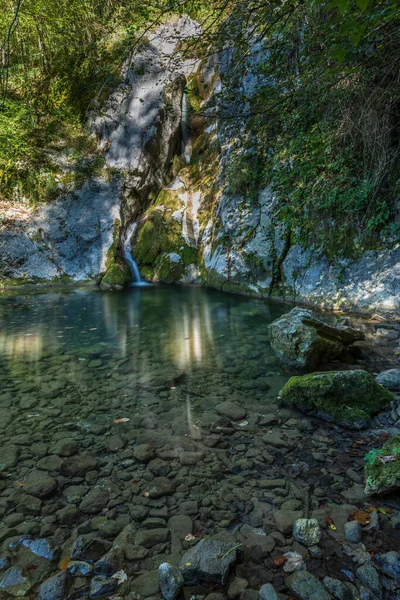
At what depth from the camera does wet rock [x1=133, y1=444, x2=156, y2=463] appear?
8.85 ft

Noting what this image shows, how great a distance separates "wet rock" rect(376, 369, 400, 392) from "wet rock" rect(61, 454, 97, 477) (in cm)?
313

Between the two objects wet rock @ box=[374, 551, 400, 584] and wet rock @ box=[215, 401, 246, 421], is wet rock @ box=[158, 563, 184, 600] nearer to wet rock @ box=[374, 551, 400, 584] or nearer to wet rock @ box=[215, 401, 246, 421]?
wet rock @ box=[374, 551, 400, 584]

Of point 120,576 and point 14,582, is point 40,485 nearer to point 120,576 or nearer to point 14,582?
point 14,582

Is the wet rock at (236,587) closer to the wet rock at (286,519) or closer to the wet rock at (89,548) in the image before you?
the wet rock at (286,519)

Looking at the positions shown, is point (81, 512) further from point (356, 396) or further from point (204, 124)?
point (204, 124)

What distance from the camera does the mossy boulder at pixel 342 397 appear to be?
312 centimetres

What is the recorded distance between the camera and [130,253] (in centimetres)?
1484

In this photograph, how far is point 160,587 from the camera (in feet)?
5.34

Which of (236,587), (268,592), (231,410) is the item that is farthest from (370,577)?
(231,410)

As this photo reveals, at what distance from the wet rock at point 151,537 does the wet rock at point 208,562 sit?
0.70 ft

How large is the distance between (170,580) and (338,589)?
2.59 ft

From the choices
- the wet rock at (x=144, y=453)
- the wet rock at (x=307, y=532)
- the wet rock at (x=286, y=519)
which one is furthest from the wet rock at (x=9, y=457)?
the wet rock at (x=307, y=532)

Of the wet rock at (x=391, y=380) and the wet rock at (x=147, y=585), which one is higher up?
the wet rock at (x=391, y=380)

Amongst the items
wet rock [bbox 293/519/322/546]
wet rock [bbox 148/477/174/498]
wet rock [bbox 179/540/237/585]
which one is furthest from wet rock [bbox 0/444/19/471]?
wet rock [bbox 293/519/322/546]
